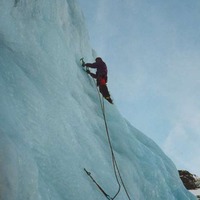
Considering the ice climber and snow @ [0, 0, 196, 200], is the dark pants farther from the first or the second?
snow @ [0, 0, 196, 200]

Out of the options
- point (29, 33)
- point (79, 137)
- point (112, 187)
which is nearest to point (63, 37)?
point (29, 33)

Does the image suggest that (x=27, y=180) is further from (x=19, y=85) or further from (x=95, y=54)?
(x=95, y=54)

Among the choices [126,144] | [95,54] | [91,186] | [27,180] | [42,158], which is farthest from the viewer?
[95,54]

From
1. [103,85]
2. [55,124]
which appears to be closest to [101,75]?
[103,85]

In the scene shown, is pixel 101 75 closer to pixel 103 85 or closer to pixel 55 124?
pixel 103 85

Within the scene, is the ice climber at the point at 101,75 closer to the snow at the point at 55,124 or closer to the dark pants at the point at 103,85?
the dark pants at the point at 103,85

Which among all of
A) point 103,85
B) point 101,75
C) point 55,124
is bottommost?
point 55,124

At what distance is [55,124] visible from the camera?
523 cm

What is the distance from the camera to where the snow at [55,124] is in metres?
3.73

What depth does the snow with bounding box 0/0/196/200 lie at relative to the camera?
3.73 metres

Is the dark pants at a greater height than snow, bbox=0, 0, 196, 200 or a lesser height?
greater

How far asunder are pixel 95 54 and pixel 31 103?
23.1ft

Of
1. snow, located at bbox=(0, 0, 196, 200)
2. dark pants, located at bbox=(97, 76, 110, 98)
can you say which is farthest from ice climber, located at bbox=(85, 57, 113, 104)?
snow, located at bbox=(0, 0, 196, 200)

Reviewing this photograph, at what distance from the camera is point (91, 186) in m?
5.27
